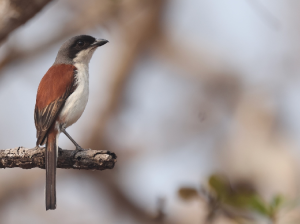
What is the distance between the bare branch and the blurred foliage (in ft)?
6.18

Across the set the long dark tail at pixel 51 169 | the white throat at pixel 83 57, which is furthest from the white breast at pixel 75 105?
the white throat at pixel 83 57

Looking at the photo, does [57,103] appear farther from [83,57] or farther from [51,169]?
[83,57]

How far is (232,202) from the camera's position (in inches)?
112

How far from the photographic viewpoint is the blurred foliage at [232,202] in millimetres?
2639

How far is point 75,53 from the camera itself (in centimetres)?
454

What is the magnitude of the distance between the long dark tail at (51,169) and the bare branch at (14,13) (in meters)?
0.92

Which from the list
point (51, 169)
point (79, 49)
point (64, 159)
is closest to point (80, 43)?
point (79, 49)

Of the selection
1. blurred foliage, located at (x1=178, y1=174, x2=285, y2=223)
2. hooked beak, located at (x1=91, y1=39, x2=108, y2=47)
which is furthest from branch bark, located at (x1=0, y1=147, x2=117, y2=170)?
hooked beak, located at (x1=91, y1=39, x2=108, y2=47)

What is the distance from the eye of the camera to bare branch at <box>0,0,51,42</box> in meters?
3.25

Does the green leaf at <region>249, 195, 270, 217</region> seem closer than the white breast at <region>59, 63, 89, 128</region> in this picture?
Yes

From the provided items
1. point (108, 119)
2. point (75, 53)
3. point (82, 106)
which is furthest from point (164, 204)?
point (108, 119)

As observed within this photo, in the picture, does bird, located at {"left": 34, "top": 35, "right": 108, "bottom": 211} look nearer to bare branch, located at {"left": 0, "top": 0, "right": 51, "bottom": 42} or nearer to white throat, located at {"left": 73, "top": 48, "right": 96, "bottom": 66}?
white throat, located at {"left": 73, "top": 48, "right": 96, "bottom": 66}

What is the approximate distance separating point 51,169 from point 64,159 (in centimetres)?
17

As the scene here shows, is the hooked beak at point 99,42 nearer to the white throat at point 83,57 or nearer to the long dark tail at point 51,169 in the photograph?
the white throat at point 83,57
